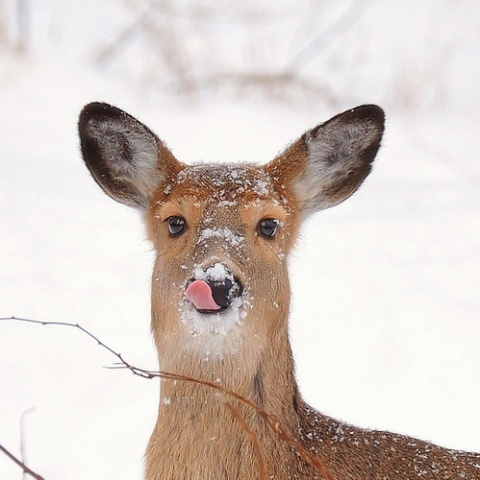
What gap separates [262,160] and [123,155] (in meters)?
4.78

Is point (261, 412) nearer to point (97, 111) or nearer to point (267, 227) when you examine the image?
point (267, 227)

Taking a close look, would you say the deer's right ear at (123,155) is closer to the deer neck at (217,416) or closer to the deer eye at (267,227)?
the deer eye at (267,227)

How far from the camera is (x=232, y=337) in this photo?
12.7ft

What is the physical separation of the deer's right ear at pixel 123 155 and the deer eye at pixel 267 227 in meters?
0.46

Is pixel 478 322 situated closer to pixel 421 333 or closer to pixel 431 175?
pixel 421 333

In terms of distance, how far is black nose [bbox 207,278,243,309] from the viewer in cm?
367

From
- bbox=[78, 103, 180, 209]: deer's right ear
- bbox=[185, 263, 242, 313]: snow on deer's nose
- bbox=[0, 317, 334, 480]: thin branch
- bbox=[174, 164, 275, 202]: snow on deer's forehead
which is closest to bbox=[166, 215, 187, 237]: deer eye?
bbox=[174, 164, 275, 202]: snow on deer's forehead

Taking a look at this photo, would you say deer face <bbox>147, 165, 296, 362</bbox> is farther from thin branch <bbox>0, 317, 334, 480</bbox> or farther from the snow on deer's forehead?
thin branch <bbox>0, 317, 334, 480</bbox>

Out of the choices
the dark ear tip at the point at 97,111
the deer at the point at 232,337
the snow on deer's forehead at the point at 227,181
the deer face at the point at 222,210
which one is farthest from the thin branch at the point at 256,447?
the dark ear tip at the point at 97,111

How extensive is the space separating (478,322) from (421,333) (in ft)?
1.51

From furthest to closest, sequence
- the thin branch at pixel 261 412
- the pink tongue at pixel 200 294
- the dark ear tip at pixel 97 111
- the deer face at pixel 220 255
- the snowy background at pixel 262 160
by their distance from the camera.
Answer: the snowy background at pixel 262 160 → the dark ear tip at pixel 97 111 → the deer face at pixel 220 255 → the pink tongue at pixel 200 294 → the thin branch at pixel 261 412

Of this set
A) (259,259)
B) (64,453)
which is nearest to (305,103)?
(64,453)

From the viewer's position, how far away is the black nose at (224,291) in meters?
3.67

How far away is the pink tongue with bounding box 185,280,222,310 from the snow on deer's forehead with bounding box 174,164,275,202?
21.0 inches
